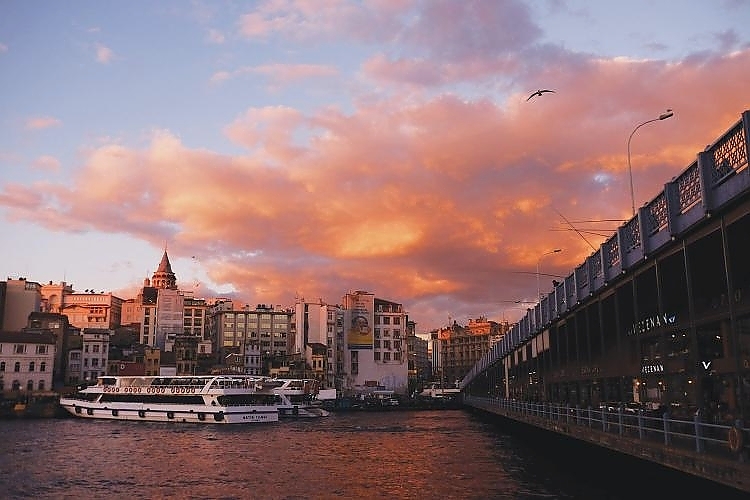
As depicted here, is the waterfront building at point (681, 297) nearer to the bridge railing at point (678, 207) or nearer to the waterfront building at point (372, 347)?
the bridge railing at point (678, 207)

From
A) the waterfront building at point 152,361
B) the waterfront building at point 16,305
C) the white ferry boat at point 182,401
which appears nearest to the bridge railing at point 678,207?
the white ferry boat at point 182,401

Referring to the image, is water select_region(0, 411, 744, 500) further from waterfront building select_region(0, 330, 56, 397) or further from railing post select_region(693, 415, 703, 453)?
waterfront building select_region(0, 330, 56, 397)

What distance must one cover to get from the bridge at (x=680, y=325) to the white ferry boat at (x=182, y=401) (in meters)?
61.1

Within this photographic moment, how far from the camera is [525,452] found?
4809 centimetres

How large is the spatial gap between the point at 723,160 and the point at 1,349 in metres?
133

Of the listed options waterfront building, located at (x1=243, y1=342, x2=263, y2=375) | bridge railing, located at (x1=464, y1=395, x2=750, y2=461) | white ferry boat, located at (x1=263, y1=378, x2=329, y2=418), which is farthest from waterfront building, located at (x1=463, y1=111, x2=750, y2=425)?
waterfront building, located at (x1=243, y1=342, x2=263, y2=375)

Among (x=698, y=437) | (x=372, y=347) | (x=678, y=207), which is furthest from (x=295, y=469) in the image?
(x=372, y=347)

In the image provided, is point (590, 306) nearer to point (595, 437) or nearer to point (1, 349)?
point (595, 437)

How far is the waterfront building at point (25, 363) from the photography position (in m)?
124

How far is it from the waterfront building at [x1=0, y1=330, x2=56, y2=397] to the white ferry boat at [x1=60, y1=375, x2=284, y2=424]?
936 inches

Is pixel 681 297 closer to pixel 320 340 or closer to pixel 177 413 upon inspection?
pixel 177 413

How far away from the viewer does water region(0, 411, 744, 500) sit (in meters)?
31.2

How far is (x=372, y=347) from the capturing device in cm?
18750

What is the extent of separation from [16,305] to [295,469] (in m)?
165
